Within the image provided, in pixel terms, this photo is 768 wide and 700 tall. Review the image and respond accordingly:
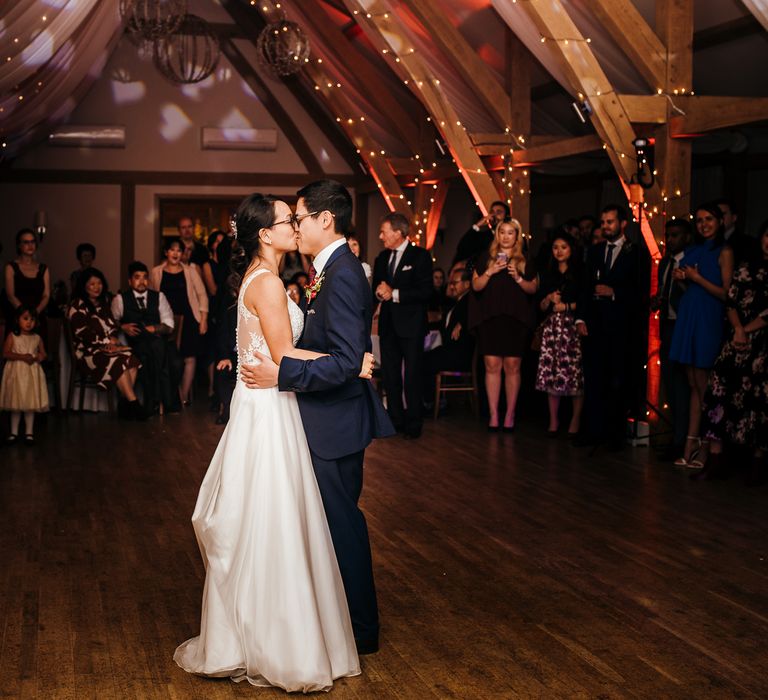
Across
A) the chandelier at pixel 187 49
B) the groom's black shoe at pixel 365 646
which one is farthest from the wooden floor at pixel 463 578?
the chandelier at pixel 187 49

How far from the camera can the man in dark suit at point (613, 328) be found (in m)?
6.76

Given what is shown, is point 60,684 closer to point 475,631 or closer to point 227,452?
A: point 227,452

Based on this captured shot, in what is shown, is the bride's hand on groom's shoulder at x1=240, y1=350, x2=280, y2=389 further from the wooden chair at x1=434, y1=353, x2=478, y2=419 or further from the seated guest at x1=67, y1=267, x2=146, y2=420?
the seated guest at x1=67, y1=267, x2=146, y2=420

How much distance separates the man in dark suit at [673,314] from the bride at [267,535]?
392 centimetres

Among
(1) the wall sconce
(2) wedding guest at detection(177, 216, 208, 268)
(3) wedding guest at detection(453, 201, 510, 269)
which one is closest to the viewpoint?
(3) wedding guest at detection(453, 201, 510, 269)

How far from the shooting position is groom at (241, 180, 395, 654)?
2.89 metres

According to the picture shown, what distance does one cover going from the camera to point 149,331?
8.64 metres

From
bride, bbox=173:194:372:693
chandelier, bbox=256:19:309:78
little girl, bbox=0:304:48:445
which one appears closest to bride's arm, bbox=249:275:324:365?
bride, bbox=173:194:372:693

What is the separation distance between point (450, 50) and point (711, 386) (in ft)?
13.7

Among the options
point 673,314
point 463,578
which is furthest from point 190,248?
point 463,578

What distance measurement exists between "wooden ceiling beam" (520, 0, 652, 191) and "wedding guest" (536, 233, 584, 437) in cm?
69

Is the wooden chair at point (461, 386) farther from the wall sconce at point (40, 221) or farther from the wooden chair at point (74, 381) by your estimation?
→ the wall sconce at point (40, 221)

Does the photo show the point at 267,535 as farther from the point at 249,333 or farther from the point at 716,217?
the point at 716,217

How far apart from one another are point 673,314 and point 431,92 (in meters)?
3.71
